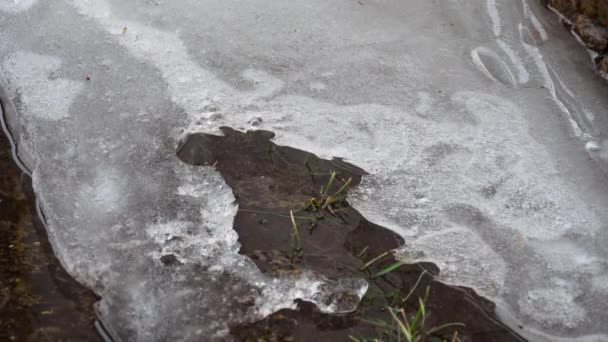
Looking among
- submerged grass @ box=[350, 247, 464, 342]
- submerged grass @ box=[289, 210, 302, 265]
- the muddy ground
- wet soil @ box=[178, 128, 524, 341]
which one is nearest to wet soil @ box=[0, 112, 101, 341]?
the muddy ground

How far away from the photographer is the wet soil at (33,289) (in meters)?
1.83

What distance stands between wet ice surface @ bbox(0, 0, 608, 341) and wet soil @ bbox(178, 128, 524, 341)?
45 mm

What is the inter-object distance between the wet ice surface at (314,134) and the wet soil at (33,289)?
51mm

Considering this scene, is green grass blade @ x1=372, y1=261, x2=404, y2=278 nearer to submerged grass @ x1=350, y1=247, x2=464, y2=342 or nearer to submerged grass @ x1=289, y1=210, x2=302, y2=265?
submerged grass @ x1=350, y1=247, x2=464, y2=342

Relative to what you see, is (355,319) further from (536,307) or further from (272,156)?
(272,156)

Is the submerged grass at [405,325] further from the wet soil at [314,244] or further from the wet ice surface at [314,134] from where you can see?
the wet ice surface at [314,134]

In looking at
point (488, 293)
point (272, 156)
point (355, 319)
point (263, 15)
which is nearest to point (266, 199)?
point (272, 156)

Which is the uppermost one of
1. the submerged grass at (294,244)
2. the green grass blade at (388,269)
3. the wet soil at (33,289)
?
the green grass blade at (388,269)

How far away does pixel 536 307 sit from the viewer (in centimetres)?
190

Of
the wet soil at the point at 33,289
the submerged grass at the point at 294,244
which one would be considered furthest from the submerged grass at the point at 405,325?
the wet soil at the point at 33,289

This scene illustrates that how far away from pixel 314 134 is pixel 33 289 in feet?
3.71

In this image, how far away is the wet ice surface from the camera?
1.96m

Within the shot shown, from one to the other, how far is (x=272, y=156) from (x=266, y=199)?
0.22 m

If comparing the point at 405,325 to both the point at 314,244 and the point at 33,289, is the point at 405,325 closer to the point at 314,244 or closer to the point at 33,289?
the point at 314,244
